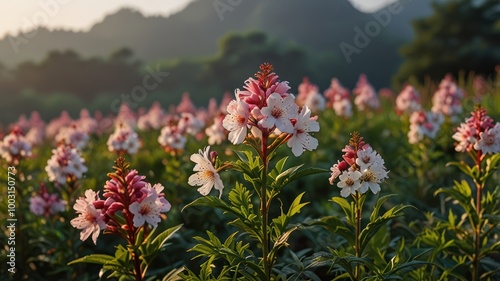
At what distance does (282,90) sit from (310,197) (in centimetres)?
406

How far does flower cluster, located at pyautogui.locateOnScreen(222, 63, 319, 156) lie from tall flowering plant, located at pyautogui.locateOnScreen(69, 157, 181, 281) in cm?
51

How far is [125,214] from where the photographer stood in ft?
9.55

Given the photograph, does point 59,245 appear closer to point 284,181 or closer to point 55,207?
point 55,207

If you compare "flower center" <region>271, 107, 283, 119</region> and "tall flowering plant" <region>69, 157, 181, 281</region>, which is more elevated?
"flower center" <region>271, 107, 283, 119</region>

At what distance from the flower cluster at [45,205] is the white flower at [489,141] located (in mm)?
3118

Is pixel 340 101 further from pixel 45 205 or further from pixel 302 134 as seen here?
pixel 302 134

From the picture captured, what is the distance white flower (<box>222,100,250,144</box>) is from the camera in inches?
107

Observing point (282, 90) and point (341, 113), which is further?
point (341, 113)

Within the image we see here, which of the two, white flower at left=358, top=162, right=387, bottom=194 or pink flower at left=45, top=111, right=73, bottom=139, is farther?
pink flower at left=45, top=111, right=73, bottom=139

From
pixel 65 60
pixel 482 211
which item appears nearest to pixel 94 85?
pixel 65 60

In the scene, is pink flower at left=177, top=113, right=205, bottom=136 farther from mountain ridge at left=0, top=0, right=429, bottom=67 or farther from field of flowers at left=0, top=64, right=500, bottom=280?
mountain ridge at left=0, top=0, right=429, bottom=67

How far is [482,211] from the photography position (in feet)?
12.1

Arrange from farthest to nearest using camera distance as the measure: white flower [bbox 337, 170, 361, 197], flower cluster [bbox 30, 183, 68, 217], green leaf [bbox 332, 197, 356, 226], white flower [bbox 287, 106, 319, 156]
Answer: flower cluster [bbox 30, 183, 68, 217] < green leaf [bbox 332, 197, 356, 226] < white flower [bbox 337, 170, 361, 197] < white flower [bbox 287, 106, 319, 156]
